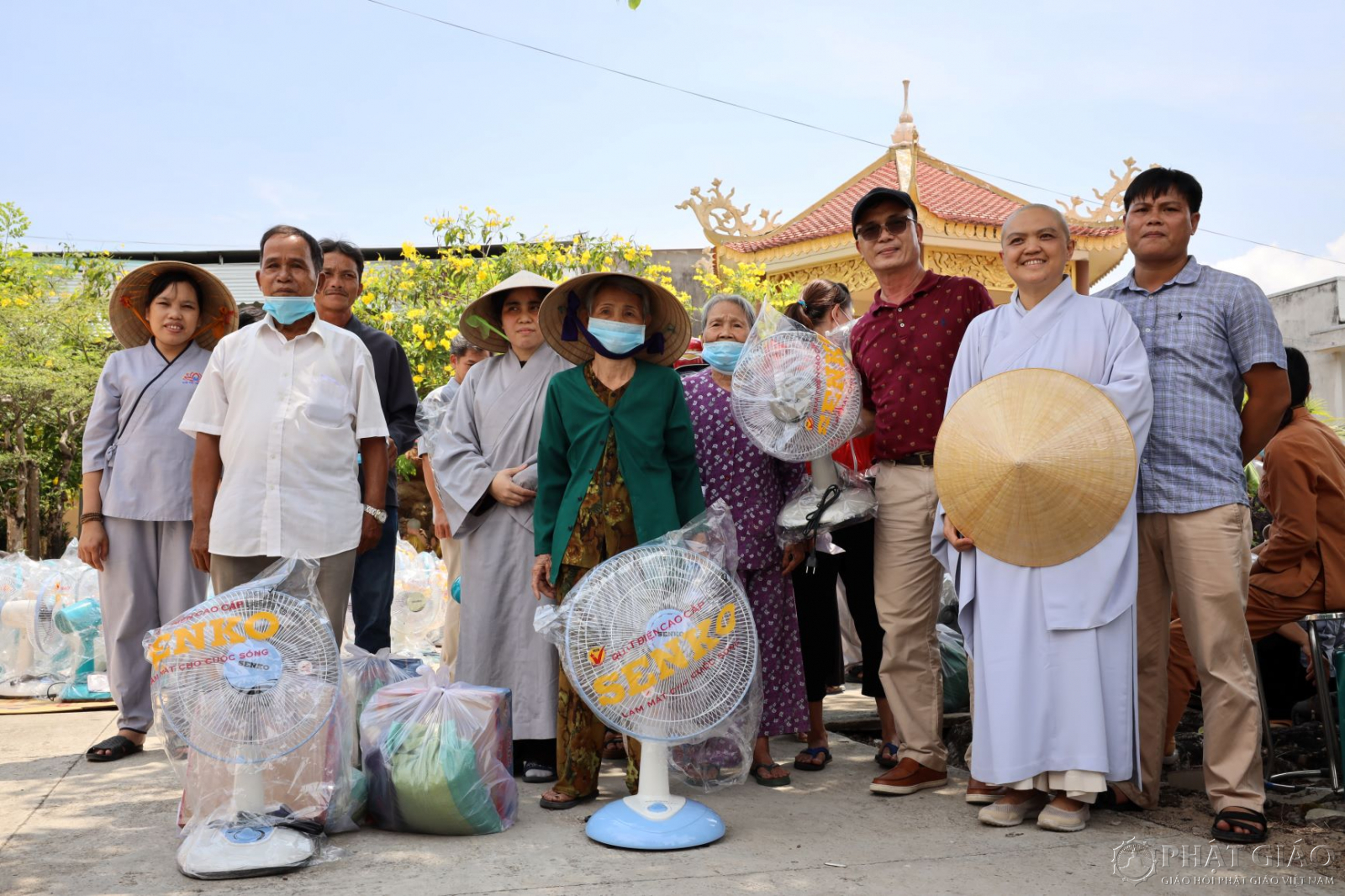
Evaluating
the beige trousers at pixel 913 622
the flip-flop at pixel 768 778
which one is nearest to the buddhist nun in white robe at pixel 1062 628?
the beige trousers at pixel 913 622

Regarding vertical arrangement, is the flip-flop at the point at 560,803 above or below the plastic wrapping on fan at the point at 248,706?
below

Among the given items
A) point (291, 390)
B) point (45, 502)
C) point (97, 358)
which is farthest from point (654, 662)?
point (45, 502)

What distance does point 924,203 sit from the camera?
35.0 ft

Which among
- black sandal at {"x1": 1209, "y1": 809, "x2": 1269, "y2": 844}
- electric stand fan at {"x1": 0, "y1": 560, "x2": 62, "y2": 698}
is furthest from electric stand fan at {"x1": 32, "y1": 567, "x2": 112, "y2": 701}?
black sandal at {"x1": 1209, "y1": 809, "x2": 1269, "y2": 844}

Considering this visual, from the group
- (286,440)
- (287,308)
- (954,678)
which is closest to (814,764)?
(954,678)

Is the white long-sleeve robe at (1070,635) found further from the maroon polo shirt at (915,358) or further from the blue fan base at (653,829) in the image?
the blue fan base at (653,829)

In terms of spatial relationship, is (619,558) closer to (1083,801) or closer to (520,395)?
(520,395)

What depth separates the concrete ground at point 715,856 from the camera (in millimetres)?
2850

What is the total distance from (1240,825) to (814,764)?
59.8 inches

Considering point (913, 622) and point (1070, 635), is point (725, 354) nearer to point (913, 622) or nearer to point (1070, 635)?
point (913, 622)

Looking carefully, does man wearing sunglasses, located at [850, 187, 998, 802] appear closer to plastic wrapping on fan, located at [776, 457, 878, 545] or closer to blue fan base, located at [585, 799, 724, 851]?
plastic wrapping on fan, located at [776, 457, 878, 545]

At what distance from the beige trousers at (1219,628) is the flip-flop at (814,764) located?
45.2 inches

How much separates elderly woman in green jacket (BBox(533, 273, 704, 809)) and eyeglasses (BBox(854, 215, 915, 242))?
0.84 meters

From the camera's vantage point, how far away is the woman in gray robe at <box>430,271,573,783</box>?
4.04 metres
